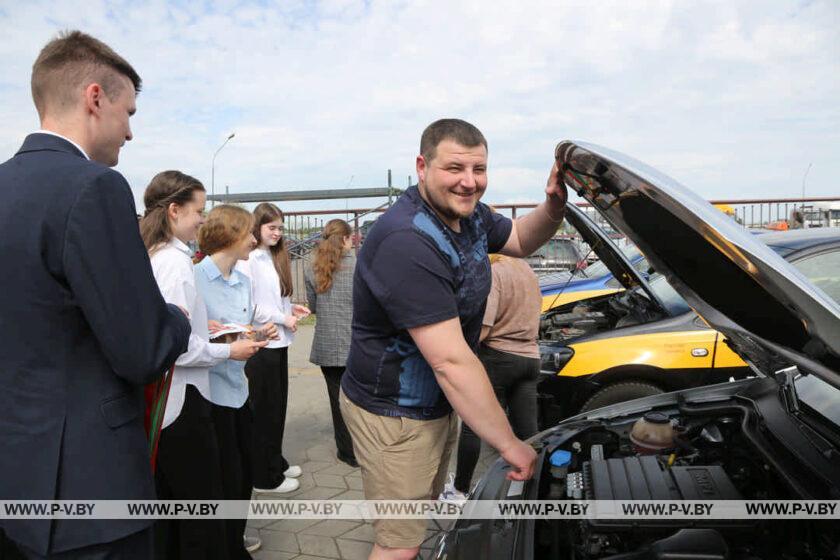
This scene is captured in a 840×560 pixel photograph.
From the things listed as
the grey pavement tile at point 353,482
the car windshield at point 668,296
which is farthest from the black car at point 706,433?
the grey pavement tile at point 353,482

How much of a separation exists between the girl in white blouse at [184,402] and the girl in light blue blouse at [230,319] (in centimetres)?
13

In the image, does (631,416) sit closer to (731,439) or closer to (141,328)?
(731,439)

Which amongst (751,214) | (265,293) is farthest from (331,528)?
(751,214)

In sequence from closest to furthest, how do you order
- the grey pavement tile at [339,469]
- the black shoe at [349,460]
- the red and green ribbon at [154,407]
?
the red and green ribbon at [154,407] < the grey pavement tile at [339,469] < the black shoe at [349,460]

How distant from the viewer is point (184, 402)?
2.37 metres

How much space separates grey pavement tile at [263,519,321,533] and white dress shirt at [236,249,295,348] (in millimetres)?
1069

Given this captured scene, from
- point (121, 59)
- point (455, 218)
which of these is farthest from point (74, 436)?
point (455, 218)

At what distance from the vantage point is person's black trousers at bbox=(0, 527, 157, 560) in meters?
1.45

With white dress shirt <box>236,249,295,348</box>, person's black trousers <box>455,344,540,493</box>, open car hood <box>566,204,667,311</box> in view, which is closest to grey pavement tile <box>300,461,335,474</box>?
white dress shirt <box>236,249,295,348</box>

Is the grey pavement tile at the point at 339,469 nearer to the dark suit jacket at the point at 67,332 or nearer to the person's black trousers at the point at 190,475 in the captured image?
the person's black trousers at the point at 190,475

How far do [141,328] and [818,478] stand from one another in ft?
5.99

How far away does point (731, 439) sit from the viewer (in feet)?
6.45

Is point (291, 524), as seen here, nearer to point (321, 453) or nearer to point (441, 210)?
point (321, 453)

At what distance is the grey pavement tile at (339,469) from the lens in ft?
13.6
